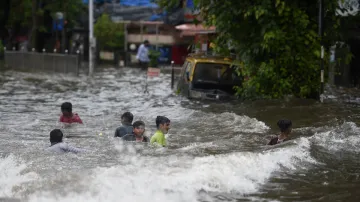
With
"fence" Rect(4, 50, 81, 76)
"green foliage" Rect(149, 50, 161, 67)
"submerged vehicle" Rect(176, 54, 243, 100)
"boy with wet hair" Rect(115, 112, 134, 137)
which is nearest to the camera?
"boy with wet hair" Rect(115, 112, 134, 137)

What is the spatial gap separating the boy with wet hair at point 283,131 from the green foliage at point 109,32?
104 ft

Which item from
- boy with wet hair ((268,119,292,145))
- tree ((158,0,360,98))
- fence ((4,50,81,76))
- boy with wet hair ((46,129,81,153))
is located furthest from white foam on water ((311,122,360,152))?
fence ((4,50,81,76))

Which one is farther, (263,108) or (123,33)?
(123,33)

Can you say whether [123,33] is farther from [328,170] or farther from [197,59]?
[328,170]

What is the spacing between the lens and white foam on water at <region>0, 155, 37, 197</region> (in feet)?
27.4

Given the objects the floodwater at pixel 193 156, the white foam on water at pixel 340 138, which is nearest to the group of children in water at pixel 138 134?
the floodwater at pixel 193 156

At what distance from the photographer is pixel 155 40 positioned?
41.3 meters

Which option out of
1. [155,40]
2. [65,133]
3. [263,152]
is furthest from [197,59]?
[155,40]

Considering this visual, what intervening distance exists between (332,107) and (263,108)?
1565mm

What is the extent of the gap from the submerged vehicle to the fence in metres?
12.9

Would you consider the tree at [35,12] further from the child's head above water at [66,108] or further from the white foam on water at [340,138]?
the white foam on water at [340,138]

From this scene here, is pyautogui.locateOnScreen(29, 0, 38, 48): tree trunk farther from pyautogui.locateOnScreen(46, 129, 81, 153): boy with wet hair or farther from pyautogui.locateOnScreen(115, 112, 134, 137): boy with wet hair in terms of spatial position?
pyautogui.locateOnScreen(46, 129, 81, 153): boy with wet hair

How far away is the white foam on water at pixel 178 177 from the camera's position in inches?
322

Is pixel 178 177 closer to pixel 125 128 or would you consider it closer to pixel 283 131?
pixel 283 131
